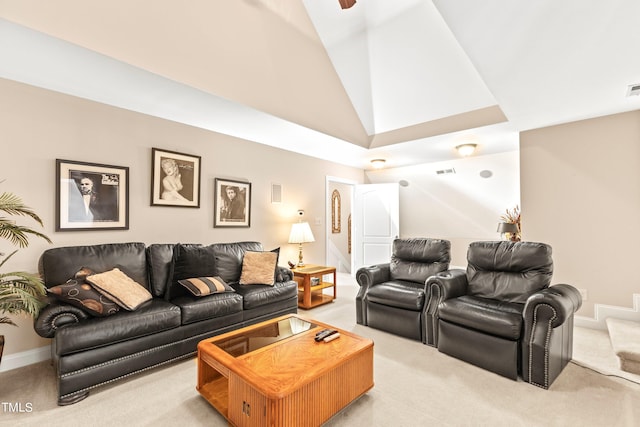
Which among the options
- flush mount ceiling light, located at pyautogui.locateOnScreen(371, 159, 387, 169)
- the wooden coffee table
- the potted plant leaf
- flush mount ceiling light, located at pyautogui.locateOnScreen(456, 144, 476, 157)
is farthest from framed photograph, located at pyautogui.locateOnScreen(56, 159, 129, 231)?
flush mount ceiling light, located at pyautogui.locateOnScreen(456, 144, 476, 157)

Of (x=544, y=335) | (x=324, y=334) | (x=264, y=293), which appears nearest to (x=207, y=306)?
(x=264, y=293)

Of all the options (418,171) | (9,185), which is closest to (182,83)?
(9,185)

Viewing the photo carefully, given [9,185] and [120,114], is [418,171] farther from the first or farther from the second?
[9,185]

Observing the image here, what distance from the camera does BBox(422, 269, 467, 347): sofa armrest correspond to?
2855mm


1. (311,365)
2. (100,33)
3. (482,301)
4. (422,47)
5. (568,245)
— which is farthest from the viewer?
(568,245)

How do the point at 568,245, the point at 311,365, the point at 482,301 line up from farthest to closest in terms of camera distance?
the point at 568,245
the point at 482,301
the point at 311,365

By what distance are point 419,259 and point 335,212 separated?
148 inches

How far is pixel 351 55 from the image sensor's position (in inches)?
150

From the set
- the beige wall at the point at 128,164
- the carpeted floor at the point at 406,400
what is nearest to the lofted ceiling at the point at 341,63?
the beige wall at the point at 128,164

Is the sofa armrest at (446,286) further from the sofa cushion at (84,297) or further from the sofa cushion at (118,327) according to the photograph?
the sofa cushion at (84,297)

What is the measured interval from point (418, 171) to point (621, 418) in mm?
4551

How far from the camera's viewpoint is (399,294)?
3137 mm

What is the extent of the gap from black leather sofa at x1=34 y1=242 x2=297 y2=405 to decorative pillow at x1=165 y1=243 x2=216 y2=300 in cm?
1

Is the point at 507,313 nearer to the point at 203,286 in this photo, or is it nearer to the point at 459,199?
the point at 203,286
